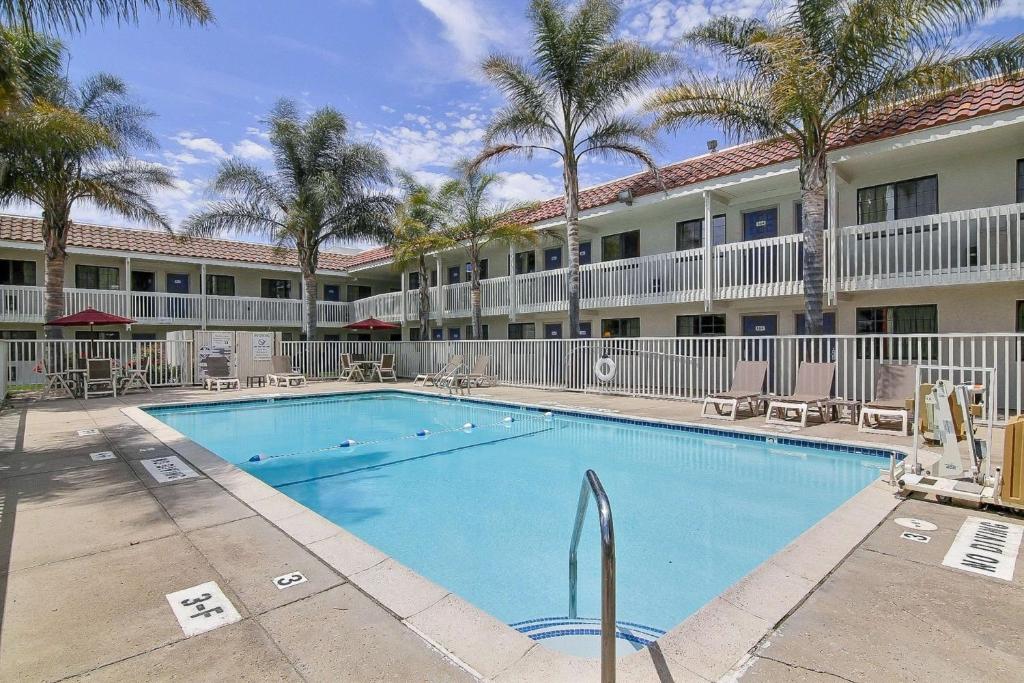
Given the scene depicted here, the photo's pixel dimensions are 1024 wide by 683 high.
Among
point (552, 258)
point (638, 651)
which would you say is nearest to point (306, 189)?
point (552, 258)

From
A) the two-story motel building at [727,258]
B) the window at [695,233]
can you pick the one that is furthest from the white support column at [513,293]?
the window at [695,233]

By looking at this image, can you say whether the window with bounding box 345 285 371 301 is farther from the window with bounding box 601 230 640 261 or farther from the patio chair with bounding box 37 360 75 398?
the window with bounding box 601 230 640 261

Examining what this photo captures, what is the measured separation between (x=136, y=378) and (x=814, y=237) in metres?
19.1

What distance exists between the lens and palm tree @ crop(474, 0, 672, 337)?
1416 centimetres

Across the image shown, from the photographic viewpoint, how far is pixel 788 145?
532 inches

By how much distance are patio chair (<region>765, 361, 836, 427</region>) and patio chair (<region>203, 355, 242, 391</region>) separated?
15894mm

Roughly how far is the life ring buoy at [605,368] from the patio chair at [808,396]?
4.97 m

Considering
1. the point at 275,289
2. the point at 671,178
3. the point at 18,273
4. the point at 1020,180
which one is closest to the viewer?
the point at 1020,180

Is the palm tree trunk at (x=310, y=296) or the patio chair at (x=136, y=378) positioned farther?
the palm tree trunk at (x=310, y=296)

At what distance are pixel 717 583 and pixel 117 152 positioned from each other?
68.4ft

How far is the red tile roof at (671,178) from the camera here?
10727mm

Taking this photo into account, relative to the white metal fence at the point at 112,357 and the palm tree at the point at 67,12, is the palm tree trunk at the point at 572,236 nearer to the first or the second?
the palm tree at the point at 67,12

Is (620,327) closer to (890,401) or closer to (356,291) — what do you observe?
(890,401)

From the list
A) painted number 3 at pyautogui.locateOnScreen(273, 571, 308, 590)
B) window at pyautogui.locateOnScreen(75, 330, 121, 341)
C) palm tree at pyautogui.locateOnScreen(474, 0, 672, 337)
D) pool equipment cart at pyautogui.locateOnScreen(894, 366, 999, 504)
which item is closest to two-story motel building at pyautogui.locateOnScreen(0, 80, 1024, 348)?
window at pyautogui.locateOnScreen(75, 330, 121, 341)
